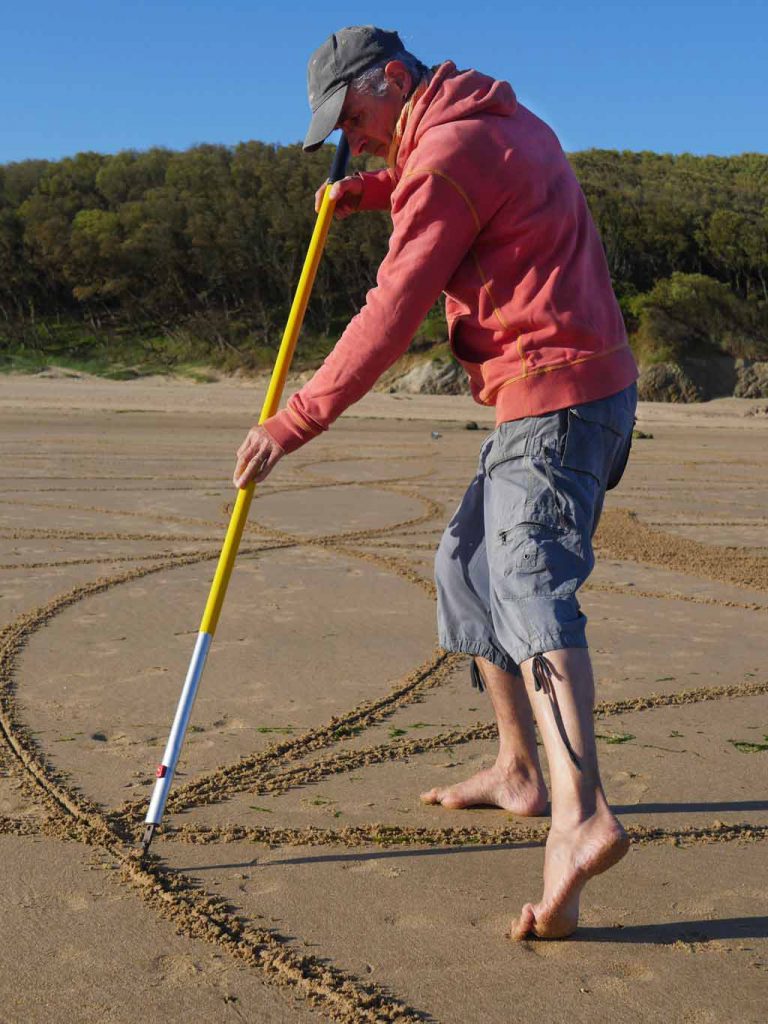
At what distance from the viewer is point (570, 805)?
261cm

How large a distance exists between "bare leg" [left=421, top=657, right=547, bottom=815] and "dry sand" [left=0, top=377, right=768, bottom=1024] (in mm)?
46

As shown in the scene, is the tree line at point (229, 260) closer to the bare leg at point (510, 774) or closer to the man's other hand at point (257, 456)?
the bare leg at point (510, 774)

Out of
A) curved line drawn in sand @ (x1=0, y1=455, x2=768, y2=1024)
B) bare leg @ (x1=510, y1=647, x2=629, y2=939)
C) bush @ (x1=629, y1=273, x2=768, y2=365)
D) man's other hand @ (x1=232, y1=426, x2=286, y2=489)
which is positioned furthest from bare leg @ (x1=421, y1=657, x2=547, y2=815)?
bush @ (x1=629, y1=273, x2=768, y2=365)

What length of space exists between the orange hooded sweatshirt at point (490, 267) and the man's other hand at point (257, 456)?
Answer: 0.03 metres

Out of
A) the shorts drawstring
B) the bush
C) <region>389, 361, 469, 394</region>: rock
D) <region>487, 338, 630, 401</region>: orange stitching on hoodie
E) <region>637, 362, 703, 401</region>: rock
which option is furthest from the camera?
the bush

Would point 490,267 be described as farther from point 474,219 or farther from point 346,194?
point 346,194

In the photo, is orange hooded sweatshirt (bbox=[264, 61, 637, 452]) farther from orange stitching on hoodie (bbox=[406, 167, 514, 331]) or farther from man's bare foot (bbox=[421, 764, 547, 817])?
man's bare foot (bbox=[421, 764, 547, 817])

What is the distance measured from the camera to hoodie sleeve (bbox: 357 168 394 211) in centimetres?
338

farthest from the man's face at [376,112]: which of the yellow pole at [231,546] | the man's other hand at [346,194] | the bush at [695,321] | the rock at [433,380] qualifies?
the bush at [695,321]

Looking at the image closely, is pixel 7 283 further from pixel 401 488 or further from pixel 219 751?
pixel 219 751

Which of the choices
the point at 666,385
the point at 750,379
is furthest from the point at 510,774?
the point at 750,379

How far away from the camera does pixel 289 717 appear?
4223mm

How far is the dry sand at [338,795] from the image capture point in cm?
251

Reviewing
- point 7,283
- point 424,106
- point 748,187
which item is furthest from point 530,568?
point 748,187
